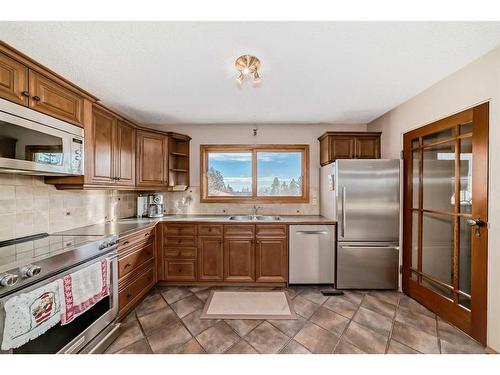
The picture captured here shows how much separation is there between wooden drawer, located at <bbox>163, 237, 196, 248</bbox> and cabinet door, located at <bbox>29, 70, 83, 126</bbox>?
1698 millimetres

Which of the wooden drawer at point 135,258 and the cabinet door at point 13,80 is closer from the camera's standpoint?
the cabinet door at point 13,80

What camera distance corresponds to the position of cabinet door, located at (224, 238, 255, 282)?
2912 millimetres

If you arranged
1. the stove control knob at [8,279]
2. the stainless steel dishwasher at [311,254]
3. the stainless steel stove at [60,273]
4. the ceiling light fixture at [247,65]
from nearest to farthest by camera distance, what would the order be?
the stove control knob at [8,279] → the stainless steel stove at [60,273] → the ceiling light fixture at [247,65] → the stainless steel dishwasher at [311,254]

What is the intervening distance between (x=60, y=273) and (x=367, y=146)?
12.3ft

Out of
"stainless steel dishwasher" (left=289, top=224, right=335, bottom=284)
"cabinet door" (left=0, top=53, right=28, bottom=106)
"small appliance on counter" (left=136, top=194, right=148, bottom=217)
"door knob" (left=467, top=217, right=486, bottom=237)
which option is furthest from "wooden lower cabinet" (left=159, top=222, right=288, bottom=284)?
"cabinet door" (left=0, top=53, right=28, bottom=106)

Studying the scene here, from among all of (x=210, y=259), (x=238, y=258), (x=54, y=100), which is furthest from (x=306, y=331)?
(x=54, y=100)

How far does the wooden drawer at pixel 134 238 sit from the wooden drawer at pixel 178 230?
0.58 feet

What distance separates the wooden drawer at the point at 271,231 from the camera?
9.59 feet

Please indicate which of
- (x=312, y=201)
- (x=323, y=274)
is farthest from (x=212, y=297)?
(x=312, y=201)

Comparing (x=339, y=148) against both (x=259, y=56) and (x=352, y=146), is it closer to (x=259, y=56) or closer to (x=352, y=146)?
(x=352, y=146)

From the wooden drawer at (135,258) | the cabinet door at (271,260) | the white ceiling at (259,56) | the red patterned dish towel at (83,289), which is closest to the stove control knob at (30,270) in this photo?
the red patterned dish towel at (83,289)

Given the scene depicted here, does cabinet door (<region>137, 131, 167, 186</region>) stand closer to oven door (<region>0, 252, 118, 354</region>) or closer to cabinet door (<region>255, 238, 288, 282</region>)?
oven door (<region>0, 252, 118, 354</region>)

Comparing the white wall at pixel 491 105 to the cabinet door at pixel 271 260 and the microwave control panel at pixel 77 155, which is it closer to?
the cabinet door at pixel 271 260

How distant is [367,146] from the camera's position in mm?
3207
